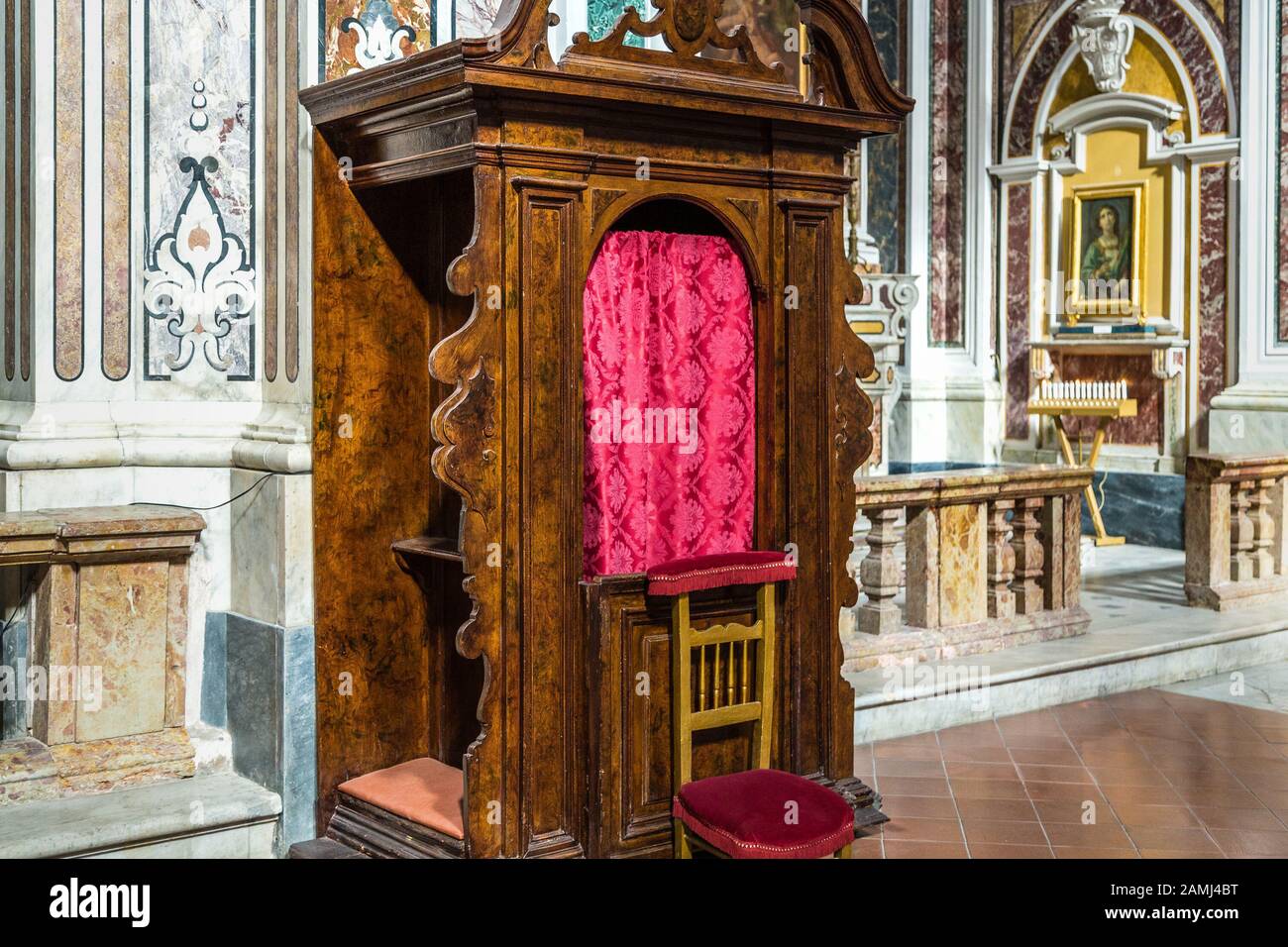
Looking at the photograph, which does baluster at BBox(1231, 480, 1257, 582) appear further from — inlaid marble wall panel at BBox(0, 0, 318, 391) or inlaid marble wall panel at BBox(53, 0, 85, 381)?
inlaid marble wall panel at BBox(53, 0, 85, 381)

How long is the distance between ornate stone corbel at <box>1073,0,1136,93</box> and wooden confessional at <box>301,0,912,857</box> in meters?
7.44

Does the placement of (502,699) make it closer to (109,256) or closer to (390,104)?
(390,104)

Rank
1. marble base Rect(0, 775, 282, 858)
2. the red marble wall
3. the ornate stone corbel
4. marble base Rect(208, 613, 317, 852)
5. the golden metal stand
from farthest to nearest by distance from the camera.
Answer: the red marble wall, the ornate stone corbel, the golden metal stand, marble base Rect(208, 613, 317, 852), marble base Rect(0, 775, 282, 858)

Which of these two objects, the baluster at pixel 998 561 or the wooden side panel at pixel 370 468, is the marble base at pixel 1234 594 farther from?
the wooden side panel at pixel 370 468

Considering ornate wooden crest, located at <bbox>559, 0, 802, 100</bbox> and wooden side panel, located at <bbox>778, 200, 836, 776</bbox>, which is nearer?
ornate wooden crest, located at <bbox>559, 0, 802, 100</bbox>

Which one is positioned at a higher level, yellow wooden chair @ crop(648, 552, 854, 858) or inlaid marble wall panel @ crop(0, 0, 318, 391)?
inlaid marble wall panel @ crop(0, 0, 318, 391)

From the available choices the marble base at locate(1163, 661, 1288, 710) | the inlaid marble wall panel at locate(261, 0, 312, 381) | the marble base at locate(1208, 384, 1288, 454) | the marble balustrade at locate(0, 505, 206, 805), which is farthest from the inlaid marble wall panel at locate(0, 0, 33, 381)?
the marble base at locate(1208, 384, 1288, 454)

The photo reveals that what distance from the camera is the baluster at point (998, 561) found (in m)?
6.71

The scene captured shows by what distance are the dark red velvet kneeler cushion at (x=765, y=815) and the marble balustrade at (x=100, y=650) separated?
64.7 inches

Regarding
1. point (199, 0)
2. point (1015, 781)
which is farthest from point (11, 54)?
point (1015, 781)

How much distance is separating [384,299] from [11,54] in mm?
1352

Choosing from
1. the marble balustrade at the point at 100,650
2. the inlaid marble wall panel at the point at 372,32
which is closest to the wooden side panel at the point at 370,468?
the inlaid marble wall panel at the point at 372,32

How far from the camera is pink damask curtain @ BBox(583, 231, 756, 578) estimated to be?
13.4 ft
